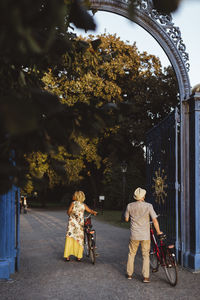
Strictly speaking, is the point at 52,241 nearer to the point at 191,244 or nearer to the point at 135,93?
the point at 191,244

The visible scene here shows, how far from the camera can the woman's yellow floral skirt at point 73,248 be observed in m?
8.44

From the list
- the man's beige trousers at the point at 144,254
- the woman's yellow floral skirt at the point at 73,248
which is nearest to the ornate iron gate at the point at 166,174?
the man's beige trousers at the point at 144,254

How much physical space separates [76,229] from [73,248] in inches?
17.6

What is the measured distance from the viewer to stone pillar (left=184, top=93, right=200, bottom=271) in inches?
292

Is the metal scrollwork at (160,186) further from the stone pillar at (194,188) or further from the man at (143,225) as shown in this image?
the man at (143,225)

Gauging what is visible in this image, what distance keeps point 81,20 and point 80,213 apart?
7.40 metres

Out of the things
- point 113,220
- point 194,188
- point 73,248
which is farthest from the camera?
point 113,220

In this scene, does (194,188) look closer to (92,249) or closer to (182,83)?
(182,83)

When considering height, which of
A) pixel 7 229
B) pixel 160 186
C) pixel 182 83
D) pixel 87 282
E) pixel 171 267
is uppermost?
pixel 182 83

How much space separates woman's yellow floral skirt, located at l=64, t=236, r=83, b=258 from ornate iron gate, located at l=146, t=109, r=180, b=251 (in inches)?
82.8

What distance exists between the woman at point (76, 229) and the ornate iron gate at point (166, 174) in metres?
1.69

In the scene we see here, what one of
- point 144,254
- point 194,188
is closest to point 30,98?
point 144,254

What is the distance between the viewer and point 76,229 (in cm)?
868

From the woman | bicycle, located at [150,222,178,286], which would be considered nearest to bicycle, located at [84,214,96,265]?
the woman
